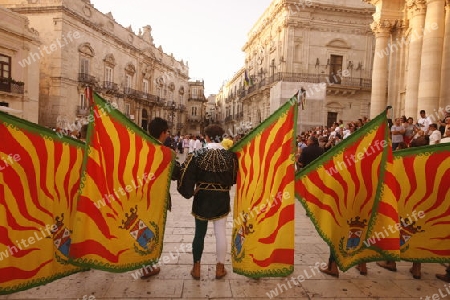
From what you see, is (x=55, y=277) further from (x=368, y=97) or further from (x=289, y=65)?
(x=368, y=97)

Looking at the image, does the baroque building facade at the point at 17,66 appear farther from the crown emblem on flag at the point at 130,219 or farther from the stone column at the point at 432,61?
the stone column at the point at 432,61

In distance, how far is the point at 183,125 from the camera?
4975 centimetres

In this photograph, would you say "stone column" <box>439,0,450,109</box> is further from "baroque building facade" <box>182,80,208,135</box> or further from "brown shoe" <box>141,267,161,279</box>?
"baroque building facade" <box>182,80,208,135</box>

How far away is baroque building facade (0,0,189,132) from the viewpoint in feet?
82.0

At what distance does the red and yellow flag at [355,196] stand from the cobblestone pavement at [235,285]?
32 cm

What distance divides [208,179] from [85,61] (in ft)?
91.5

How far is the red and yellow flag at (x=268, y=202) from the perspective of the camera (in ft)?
11.5

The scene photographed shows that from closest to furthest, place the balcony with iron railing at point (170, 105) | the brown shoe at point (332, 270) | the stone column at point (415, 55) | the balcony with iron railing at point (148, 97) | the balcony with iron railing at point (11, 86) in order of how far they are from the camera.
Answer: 1. the brown shoe at point (332, 270)
2. the stone column at point (415, 55)
3. the balcony with iron railing at point (11, 86)
4. the balcony with iron railing at point (148, 97)
5. the balcony with iron railing at point (170, 105)

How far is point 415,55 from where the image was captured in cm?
1305

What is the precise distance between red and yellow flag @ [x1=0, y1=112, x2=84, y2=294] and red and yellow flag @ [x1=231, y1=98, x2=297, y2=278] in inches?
73.1

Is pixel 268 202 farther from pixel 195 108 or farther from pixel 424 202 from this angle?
pixel 195 108

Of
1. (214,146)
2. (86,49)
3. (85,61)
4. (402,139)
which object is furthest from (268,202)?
(86,49)

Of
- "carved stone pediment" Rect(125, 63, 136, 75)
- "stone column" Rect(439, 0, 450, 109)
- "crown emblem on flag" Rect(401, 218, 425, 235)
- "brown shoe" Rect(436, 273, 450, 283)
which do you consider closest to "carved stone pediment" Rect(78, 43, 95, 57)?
"carved stone pediment" Rect(125, 63, 136, 75)

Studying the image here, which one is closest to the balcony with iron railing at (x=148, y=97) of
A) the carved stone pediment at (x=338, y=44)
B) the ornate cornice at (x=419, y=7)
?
the carved stone pediment at (x=338, y=44)
